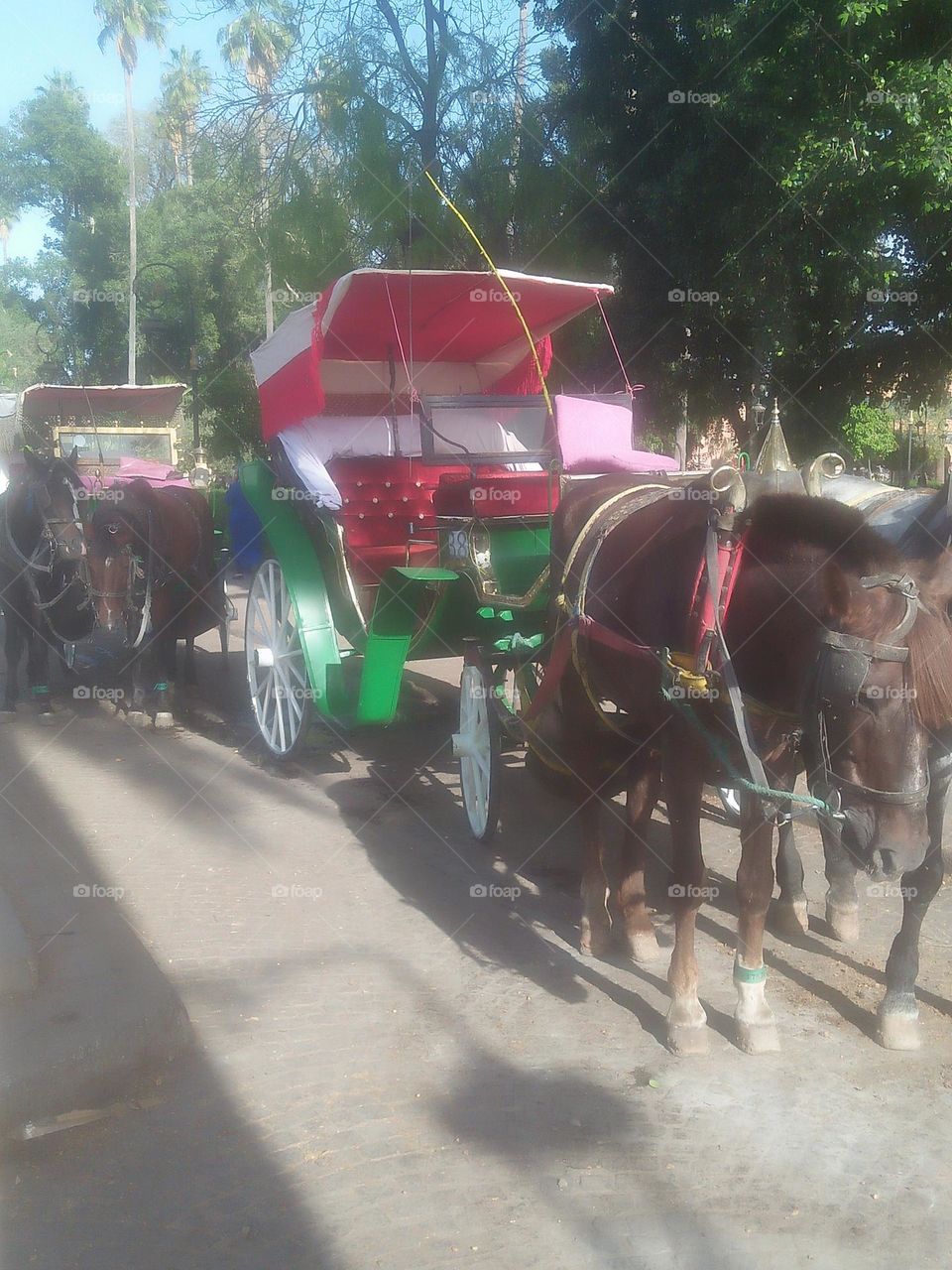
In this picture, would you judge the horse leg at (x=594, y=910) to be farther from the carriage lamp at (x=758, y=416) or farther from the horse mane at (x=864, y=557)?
the carriage lamp at (x=758, y=416)

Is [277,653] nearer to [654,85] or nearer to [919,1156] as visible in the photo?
[919,1156]

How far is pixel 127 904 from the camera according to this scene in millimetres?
4793

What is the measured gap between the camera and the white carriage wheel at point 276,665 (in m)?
6.75

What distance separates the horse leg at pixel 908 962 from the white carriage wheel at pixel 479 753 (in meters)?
2.05

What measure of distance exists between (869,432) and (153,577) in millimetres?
16928

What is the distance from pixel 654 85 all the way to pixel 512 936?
10.2 metres

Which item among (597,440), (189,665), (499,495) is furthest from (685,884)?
(189,665)

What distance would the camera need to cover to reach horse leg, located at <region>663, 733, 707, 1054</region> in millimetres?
3594

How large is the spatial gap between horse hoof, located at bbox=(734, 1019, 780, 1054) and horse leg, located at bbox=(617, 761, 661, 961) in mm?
772

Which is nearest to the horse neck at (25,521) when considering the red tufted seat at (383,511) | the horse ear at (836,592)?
the red tufted seat at (383,511)

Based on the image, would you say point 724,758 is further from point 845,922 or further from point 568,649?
point 845,922

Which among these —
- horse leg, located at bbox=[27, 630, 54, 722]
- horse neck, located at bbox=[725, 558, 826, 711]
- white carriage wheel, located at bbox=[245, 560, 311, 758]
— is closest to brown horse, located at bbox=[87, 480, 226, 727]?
horse leg, located at bbox=[27, 630, 54, 722]

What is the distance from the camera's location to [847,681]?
2.73 metres

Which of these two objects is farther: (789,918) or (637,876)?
(789,918)
